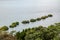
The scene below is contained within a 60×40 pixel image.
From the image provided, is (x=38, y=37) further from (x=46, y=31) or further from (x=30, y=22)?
(x=30, y=22)

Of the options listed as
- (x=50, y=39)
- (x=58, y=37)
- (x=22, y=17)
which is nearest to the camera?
(x=58, y=37)

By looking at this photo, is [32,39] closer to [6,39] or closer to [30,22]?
[6,39]

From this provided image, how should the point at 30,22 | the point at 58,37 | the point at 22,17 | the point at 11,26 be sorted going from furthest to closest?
the point at 22,17, the point at 30,22, the point at 11,26, the point at 58,37

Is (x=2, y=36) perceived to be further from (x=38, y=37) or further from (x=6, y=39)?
(x=38, y=37)

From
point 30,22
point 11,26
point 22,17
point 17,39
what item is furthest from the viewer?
point 22,17

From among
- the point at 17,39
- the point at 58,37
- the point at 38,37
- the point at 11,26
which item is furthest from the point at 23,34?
the point at 11,26

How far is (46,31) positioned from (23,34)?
0.87m

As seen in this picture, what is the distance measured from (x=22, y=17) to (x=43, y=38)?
5947 millimetres

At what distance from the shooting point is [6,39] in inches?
219

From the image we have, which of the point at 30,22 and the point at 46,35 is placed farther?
the point at 30,22

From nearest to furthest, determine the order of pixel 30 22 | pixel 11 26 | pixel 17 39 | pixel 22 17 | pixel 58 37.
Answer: pixel 58 37, pixel 17 39, pixel 11 26, pixel 30 22, pixel 22 17

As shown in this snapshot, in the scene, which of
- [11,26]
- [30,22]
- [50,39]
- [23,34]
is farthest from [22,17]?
[50,39]

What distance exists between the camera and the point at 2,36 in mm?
5695

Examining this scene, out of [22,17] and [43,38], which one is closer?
[43,38]
